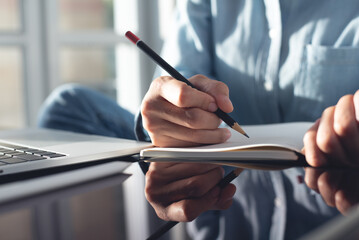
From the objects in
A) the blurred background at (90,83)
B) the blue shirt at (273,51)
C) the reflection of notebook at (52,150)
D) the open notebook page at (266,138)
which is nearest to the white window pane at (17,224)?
the blurred background at (90,83)

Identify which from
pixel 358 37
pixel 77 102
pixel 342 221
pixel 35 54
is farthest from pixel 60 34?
pixel 342 221

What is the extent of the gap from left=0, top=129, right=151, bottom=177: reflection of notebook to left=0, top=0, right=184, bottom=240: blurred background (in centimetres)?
5

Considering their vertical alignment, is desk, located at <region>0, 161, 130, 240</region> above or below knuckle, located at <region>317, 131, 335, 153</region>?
below

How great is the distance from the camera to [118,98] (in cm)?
240

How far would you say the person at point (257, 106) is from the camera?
28 centimetres

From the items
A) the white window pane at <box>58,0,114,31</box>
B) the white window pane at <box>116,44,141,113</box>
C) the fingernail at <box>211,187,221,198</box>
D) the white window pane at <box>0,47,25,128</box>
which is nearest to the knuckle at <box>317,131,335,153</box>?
the fingernail at <box>211,187,221,198</box>

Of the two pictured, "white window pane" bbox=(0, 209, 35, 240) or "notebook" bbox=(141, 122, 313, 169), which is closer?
"white window pane" bbox=(0, 209, 35, 240)

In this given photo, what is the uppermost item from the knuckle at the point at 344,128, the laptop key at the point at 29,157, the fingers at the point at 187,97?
the fingers at the point at 187,97

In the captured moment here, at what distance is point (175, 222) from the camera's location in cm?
26

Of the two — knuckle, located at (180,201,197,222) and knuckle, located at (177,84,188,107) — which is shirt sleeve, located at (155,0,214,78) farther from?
knuckle, located at (180,201,197,222)

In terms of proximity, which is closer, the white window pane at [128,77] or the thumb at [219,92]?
the thumb at [219,92]

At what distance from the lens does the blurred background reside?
0.26 meters

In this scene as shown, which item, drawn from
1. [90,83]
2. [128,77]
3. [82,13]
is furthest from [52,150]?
[82,13]

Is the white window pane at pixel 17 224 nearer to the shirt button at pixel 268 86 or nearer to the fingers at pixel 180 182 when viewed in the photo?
the fingers at pixel 180 182
